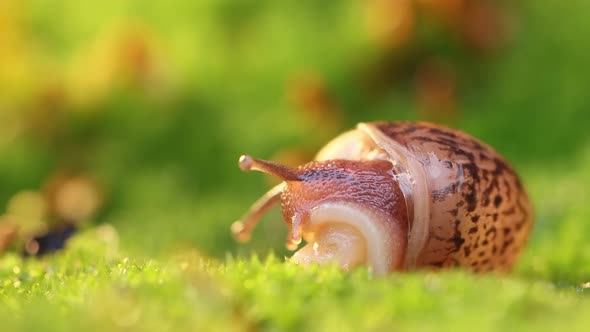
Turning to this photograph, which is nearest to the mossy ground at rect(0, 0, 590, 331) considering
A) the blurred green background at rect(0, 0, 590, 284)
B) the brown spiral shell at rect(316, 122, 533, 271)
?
the blurred green background at rect(0, 0, 590, 284)

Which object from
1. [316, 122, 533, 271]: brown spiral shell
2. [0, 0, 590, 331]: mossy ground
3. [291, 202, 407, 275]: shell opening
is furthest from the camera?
[0, 0, 590, 331]: mossy ground

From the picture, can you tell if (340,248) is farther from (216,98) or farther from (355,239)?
(216,98)

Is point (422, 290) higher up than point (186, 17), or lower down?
lower down

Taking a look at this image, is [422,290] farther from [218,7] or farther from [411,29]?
[218,7]

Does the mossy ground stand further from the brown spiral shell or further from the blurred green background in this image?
the brown spiral shell

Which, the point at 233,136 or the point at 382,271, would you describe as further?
the point at 233,136

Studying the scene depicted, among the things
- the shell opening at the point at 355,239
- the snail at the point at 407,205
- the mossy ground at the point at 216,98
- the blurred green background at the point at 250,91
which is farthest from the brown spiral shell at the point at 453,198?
the blurred green background at the point at 250,91

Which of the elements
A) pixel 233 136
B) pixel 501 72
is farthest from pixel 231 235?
pixel 501 72
